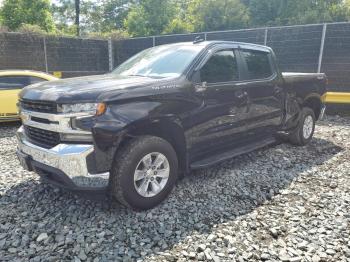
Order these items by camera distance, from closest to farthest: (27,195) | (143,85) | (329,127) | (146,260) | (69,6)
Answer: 1. (146,260)
2. (143,85)
3. (27,195)
4. (329,127)
5. (69,6)

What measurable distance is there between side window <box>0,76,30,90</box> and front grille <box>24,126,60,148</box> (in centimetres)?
460

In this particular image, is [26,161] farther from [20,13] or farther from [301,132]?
[20,13]

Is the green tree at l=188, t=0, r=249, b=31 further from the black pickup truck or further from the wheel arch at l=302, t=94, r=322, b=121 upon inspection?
the black pickup truck

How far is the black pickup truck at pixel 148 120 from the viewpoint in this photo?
3.22m

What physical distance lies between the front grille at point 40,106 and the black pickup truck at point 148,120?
11mm

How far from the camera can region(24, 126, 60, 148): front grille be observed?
11.1 feet

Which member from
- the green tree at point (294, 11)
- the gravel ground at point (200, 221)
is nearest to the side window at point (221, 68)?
the gravel ground at point (200, 221)

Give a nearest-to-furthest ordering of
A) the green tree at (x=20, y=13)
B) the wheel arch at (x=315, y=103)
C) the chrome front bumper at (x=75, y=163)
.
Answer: the chrome front bumper at (x=75, y=163), the wheel arch at (x=315, y=103), the green tree at (x=20, y=13)

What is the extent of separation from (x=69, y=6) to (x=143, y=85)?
39.7 metres

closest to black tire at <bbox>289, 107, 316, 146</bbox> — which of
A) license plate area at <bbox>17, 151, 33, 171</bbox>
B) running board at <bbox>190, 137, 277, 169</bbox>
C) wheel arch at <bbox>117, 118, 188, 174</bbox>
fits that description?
running board at <bbox>190, 137, 277, 169</bbox>

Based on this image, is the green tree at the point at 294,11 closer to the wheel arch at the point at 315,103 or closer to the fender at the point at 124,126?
the wheel arch at the point at 315,103

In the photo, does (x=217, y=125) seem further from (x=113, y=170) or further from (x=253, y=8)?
(x=253, y=8)

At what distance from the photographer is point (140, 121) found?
344 centimetres

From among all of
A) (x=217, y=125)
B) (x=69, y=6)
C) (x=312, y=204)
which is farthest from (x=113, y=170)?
(x=69, y=6)
